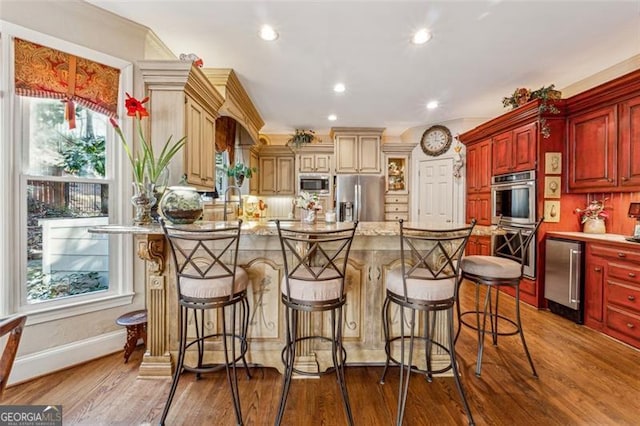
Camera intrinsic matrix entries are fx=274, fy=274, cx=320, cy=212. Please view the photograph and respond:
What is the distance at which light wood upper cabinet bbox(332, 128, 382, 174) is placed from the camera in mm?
5418

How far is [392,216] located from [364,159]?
50.7 inches

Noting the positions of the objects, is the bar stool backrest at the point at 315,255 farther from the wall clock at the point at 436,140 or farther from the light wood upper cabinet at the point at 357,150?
the wall clock at the point at 436,140

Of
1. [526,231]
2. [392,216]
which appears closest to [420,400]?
[526,231]

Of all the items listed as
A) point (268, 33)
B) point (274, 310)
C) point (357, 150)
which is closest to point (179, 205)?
point (274, 310)

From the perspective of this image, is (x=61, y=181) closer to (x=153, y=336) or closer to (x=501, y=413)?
(x=153, y=336)

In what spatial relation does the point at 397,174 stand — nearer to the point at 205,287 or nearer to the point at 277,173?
the point at 277,173

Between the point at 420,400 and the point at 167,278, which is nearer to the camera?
the point at 420,400

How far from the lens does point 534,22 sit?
232 centimetres

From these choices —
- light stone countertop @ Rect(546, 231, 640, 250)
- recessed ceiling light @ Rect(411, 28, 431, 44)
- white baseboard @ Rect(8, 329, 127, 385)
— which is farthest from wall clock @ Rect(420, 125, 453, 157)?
white baseboard @ Rect(8, 329, 127, 385)

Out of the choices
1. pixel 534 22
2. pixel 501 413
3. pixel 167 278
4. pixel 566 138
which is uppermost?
pixel 534 22

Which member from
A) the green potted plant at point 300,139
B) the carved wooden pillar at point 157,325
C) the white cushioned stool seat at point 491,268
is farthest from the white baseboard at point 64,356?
the green potted plant at point 300,139

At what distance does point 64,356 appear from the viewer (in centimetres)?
208
